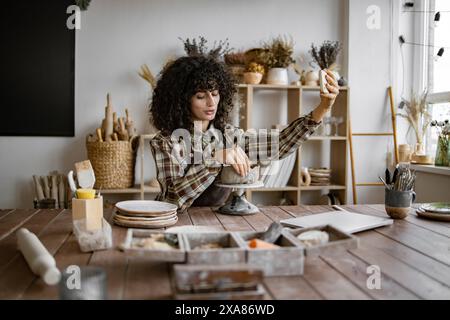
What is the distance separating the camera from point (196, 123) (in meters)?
2.37

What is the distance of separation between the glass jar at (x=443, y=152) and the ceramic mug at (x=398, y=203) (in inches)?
84.9

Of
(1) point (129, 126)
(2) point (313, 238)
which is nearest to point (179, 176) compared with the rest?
(2) point (313, 238)

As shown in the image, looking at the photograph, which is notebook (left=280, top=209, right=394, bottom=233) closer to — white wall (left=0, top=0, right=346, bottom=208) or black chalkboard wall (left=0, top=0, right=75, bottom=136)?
white wall (left=0, top=0, right=346, bottom=208)

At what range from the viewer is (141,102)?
162 inches

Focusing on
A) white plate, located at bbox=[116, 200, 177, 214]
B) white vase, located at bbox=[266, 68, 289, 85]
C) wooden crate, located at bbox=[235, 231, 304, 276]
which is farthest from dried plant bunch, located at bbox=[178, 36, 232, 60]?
wooden crate, located at bbox=[235, 231, 304, 276]

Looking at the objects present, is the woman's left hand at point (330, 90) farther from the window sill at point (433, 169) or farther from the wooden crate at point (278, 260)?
the window sill at point (433, 169)

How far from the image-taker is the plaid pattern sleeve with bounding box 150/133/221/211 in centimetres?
189

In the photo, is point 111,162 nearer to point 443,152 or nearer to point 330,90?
point 330,90

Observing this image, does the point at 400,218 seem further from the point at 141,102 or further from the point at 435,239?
the point at 141,102

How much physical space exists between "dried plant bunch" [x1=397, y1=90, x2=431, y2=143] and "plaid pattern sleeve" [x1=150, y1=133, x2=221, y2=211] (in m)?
2.86

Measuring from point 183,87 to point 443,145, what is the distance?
2.43 metres

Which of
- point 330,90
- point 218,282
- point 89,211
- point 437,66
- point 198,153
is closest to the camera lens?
point 218,282
